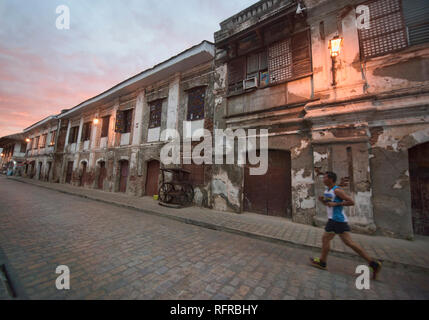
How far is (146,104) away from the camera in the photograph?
1121 centimetres

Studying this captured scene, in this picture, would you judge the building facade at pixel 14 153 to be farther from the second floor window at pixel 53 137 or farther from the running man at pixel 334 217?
the running man at pixel 334 217

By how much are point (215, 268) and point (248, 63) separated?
7858 millimetres

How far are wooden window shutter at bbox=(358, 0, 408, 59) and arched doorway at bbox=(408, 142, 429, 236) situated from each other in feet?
9.69

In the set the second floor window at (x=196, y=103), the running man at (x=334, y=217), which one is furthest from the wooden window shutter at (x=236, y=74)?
the running man at (x=334, y=217)

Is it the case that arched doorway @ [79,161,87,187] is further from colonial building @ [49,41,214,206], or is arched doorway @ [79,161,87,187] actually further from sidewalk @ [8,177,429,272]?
sidewalk @ [8,177,429,272]

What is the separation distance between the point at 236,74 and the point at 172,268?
7.74m

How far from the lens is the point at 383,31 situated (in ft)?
16.3

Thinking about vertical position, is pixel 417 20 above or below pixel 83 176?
above

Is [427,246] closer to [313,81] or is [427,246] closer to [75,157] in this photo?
[313,81]

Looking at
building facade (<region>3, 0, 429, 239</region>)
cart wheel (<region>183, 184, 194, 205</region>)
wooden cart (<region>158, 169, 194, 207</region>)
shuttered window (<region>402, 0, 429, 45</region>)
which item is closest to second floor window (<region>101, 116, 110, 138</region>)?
building facade (<region>3, 0, 429, 239</region>)

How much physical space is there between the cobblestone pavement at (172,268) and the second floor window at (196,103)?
6.13m

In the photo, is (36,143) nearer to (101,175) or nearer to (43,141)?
(43,141)

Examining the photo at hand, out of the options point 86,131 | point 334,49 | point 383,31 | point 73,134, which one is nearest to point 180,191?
point 334,49

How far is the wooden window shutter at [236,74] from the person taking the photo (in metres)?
7.55
